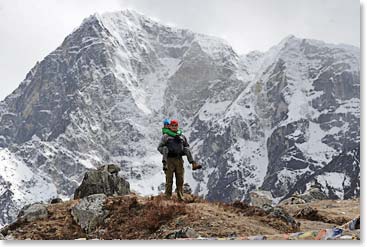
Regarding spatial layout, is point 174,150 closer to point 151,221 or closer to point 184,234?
point 151,221

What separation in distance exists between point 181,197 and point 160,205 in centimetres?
124

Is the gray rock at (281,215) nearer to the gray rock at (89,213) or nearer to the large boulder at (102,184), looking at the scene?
the gray rock at (89,213)

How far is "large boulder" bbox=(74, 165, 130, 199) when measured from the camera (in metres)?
18.0

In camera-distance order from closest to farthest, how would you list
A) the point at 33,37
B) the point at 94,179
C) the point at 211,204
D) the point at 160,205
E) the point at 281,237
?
the point at 281,237 → the point at 160,205 → the point at 211,204 → the point at 33,37 → the point at 94,179

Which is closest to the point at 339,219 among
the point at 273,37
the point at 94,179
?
the point at 273,37

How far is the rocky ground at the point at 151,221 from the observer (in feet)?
35.3

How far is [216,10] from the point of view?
14.7 m

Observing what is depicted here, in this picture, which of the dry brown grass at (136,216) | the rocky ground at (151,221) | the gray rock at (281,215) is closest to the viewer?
the rocky ground at (151,221)

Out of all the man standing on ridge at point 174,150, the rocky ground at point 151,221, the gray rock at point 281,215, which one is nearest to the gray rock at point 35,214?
the rocky ground at point 151,221

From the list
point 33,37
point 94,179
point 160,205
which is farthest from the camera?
point 94,179

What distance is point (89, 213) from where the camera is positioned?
40.0 ft

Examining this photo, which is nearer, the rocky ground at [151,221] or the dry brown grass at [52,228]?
the rocky ground at [151,221]

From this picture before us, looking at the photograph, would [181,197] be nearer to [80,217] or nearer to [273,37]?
[80,217]

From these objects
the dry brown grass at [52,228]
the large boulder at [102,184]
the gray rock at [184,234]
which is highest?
the large boulder at [102,184]
